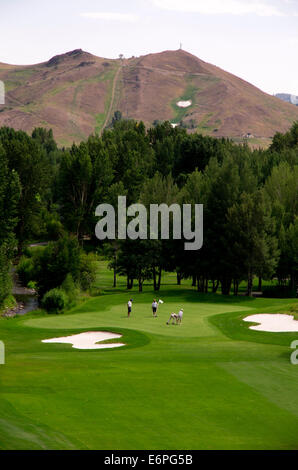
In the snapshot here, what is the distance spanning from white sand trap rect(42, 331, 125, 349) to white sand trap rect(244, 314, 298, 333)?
12.1 m

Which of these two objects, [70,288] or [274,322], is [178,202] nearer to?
[70,288]

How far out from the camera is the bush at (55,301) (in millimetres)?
62312

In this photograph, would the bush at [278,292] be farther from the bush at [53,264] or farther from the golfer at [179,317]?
the golfer at [179,317]

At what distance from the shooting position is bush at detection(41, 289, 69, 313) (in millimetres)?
62312

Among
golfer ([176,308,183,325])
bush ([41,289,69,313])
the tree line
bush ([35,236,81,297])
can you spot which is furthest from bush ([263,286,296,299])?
golfer ([176,308,183,325])

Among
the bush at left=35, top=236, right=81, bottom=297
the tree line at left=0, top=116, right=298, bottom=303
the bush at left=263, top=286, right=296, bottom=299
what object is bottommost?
the bush at left=263, top=286, right=296, bottom=299

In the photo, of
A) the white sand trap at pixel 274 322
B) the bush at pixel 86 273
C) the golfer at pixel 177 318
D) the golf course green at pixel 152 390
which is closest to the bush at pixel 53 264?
the bush at pixel 86 273

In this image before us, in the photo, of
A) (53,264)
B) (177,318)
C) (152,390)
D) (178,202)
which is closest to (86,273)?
(53,264)

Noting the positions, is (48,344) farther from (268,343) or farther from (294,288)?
(294,288)

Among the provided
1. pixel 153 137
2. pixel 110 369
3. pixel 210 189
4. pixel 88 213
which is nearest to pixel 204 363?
pixel 110 369

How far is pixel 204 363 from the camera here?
3216 centimetres

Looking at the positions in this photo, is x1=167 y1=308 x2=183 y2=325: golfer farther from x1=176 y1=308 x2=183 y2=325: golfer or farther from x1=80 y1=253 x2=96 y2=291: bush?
x1=80 y1=253 x2=96 y2=291: bush

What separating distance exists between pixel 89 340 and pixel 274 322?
16312 mm

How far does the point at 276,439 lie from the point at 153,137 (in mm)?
165464
